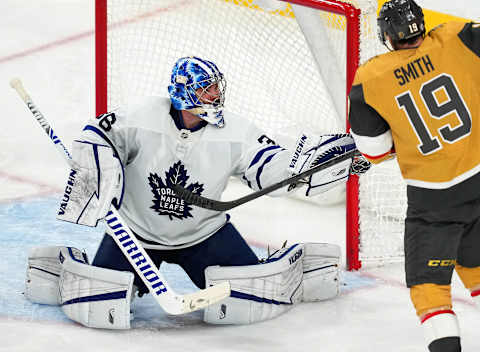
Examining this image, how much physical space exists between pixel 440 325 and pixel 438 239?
0.65ft

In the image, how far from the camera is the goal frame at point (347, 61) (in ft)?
9.05

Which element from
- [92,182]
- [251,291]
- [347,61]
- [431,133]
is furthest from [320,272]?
[431,133]

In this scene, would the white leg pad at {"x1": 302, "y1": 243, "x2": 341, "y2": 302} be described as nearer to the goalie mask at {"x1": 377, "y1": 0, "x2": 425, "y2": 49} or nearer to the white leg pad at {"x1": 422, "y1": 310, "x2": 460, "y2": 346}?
the white leg pad at {"x1": 422, "y1": 310, "x2": 460, "y2": 346}

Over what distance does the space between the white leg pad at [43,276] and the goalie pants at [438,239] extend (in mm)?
1173

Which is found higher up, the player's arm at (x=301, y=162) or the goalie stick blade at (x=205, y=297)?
the player's arm at (x=301, y=162)

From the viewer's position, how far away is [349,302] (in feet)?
9.43

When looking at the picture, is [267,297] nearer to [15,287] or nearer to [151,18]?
[15,287]

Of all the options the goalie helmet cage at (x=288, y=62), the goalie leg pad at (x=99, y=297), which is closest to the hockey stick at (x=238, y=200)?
the goalie leg pad at (x=99, y=297)

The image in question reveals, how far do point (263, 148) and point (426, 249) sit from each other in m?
0.75

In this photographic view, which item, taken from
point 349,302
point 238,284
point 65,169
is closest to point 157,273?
point 238,284

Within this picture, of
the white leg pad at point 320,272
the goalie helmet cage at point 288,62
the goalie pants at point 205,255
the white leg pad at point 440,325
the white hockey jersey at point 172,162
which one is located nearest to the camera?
the white leg pad at point 440,325

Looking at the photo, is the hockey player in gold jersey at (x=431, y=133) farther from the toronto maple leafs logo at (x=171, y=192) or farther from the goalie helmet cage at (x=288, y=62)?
the goalie helmet cage at (x=288, y=62)

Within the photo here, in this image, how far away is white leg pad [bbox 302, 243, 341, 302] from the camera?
287 cm

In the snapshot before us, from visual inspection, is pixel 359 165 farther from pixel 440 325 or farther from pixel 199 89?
pixel 440 325
